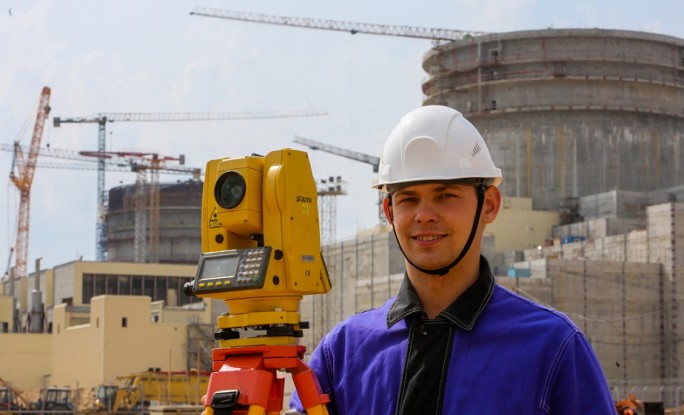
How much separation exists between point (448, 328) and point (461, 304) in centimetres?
10

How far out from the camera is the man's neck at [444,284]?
4.79 metres

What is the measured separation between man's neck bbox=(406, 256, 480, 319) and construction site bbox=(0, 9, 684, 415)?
47052 millimetres

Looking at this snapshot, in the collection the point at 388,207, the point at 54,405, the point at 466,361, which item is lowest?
the point at 54,405

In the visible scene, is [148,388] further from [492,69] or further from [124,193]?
[124,193]

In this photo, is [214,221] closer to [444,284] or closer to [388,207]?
[388,207]

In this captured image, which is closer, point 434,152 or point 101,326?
point 434,152

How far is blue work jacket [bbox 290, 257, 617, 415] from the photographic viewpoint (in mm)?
4434

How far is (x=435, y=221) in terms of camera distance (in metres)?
4.72

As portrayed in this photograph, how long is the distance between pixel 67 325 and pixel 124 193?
4237cm

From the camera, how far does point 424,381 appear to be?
4.66 meters

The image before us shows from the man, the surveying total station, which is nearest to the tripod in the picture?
the surveying total station

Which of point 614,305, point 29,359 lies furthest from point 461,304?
point 29,359

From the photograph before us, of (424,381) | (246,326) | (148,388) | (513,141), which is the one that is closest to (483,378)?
(424,381)

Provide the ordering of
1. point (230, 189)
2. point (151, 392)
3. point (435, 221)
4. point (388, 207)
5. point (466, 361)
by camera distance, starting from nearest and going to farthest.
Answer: point (466, 361), point (435, 221), point (388, 207), point (230, 189), point (151, 392)
